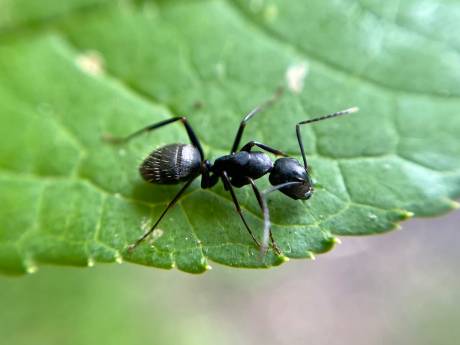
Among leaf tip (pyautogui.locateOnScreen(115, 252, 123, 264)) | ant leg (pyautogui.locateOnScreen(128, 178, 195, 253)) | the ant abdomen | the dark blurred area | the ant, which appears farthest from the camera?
the dark blurred area

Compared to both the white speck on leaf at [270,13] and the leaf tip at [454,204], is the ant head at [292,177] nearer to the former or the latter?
the leaf tip at [454,204]

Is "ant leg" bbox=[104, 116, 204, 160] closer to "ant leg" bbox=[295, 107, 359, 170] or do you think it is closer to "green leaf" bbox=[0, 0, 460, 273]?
"green leaf" bbox=[0, 0, 460, 273]

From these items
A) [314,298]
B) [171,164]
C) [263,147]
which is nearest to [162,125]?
[171,164]

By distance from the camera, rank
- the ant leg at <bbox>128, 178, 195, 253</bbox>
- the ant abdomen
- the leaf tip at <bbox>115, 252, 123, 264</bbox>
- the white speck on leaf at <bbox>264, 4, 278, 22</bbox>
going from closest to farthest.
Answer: the leaf tip at <bbox>115, 252, 123, 264</bbox> → the ant leg at <bbox>128, 178, 195, 253</bbox> → the ant abdomen → the white speck on leaf at <bbox>264, 4, 278, 22</bbox>

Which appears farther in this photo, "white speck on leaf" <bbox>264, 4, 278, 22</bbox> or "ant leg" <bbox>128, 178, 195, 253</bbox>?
"white speck on leaf" <bbox>264, 4, 278, 22</bbox>

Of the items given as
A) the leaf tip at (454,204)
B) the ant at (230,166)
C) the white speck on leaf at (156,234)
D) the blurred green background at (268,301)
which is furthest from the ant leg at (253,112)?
the blurred green background at (268,301)

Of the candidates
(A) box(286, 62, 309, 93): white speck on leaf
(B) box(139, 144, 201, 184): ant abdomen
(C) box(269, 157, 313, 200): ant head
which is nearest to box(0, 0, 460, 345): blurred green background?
(B) box(139, 144, 201, 184): ant abdomen
